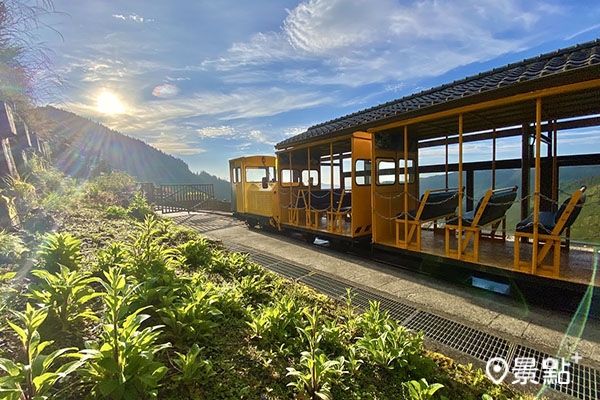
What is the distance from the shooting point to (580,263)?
3.94m

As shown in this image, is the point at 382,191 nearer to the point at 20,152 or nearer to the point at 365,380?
the point at 365,380

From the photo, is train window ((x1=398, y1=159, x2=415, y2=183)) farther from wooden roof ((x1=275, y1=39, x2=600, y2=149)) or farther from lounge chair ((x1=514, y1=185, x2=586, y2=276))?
lounge chair ((x1=514, y1=185, x2=586, y2=276))

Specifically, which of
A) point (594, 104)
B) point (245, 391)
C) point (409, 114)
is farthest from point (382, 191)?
point (245, 391)

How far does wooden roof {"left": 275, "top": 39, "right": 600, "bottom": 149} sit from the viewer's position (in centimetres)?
324

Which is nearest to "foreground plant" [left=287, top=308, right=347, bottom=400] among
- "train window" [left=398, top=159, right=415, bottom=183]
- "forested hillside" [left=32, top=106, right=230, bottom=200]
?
"train window" [left=398, top=159, right=415, bottom=183]

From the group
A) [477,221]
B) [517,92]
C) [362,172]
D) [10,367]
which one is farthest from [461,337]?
[362,172]

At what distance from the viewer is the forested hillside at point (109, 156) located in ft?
44.9

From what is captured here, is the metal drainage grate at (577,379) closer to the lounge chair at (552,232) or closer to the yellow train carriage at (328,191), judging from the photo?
the lounge chair at (552,232)

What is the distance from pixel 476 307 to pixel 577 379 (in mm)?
1225

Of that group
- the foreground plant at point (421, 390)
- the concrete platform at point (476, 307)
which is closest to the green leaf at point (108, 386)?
the foreground plant at point (421, 390)

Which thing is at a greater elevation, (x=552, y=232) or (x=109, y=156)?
(x=109, y=156)

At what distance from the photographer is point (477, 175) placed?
6188 mm

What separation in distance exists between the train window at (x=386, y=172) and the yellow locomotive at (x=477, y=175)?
0.02 m

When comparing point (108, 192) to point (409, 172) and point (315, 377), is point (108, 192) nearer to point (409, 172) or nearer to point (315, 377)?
point (409, 172)
